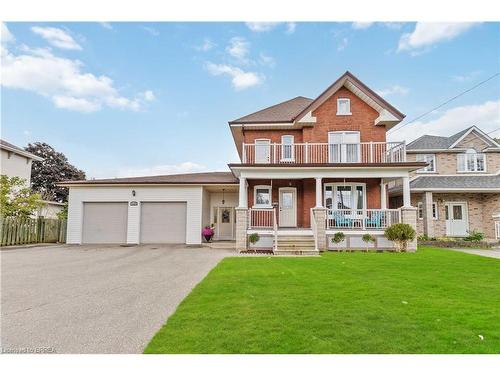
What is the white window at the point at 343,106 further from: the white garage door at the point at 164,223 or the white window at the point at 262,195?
the white garage door at the point at 164,223

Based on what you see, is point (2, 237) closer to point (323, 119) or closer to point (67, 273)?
point (67, 273)

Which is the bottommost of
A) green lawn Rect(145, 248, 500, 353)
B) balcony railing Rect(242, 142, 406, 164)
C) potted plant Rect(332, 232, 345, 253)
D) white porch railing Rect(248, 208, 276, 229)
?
green lawn Rect(145, 248, 500, 353)

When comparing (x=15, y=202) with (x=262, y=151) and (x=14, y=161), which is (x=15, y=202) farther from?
(x=262, y=151)

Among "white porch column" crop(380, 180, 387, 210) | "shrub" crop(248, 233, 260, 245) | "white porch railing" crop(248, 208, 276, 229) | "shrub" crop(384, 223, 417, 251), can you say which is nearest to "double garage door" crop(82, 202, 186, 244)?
"white porch railing" crop(248, 208, 276, 229)

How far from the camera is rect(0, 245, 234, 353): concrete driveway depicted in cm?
374

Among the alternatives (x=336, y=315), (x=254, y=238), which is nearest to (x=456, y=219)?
(x=254, y=238)

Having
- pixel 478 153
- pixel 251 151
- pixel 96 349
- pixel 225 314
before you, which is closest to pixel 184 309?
pixel 225 314

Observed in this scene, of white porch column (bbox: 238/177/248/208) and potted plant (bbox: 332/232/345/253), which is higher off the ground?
white porch column (bbox: 238/177/248/208)

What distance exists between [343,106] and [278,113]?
12.7 feet

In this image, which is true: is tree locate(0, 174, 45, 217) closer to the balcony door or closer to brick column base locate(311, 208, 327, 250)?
brick column base locate(311, 208, 327, 250)

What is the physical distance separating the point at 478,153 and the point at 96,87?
2448cm

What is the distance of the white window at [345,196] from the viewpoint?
55.8ft

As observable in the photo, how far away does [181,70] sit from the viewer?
1108 centimetres

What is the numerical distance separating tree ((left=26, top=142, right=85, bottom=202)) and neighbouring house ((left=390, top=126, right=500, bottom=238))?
39.4m
